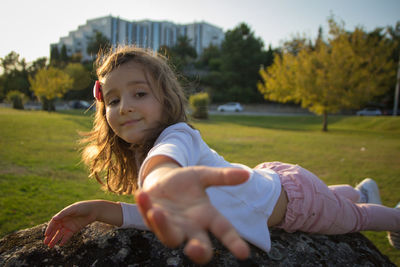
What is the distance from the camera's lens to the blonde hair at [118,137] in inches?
73.4

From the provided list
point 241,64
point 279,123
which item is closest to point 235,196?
point 279,123

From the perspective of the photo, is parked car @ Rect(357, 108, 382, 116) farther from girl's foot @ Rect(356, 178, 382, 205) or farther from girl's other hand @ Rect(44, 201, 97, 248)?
girl's other hand @ Rect(44, 201, 97, 248)

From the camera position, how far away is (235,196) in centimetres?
143

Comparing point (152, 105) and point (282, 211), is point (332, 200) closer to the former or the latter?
point (282, 211)

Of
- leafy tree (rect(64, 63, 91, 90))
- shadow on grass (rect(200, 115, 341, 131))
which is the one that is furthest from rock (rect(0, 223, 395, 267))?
leafy tree (rect(64, 63, 91, 90))

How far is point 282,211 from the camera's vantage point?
182 cm

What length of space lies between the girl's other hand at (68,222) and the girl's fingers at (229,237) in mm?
1235

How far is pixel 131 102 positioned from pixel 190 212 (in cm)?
109

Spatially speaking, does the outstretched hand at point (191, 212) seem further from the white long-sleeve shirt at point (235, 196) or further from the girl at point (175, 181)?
the white long-sleeve shirt at point (235, 196)

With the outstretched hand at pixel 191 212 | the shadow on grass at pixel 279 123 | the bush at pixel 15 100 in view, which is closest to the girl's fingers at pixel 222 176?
the outstretched hand at pixel 191 212

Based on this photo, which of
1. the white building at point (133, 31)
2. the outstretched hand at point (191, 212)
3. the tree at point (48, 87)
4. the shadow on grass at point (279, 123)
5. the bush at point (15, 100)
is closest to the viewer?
the outstretched hand at point (191, 212)

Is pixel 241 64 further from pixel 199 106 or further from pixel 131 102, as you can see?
pixel 131 102

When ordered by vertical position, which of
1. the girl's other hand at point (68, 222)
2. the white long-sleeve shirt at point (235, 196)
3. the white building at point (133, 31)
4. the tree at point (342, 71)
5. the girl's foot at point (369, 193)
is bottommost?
the girl's foot at point (369, 193)

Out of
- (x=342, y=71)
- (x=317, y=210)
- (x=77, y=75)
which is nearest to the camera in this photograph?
(x=317, y=210)
